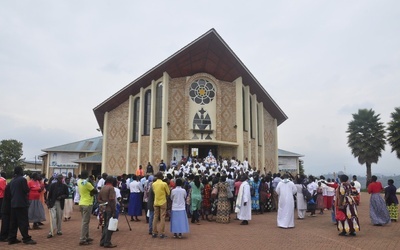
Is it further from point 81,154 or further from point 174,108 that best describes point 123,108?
point 81,154

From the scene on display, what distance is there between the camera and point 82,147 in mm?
36094

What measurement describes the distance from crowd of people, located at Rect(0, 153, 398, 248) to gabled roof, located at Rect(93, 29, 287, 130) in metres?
10.1

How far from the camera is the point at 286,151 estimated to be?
133ft

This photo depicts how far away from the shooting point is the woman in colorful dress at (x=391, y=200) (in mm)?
10516

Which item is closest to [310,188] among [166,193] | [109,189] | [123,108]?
[166,193]

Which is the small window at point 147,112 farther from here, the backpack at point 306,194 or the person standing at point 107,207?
the person standing at point 107,207

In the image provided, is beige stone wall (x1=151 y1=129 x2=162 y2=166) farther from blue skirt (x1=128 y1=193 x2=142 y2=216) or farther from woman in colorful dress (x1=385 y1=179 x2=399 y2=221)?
woman in colorful dress (x1=385 y1=179 x2=399 y2=221)

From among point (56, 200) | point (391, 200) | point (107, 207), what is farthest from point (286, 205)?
point (56, 200)

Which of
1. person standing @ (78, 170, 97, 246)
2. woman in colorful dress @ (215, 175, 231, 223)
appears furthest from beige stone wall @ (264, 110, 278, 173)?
person standing @ (78, 170, 97, 246)

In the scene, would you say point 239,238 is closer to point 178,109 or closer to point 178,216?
point 178,216

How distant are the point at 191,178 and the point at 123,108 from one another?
1442cm

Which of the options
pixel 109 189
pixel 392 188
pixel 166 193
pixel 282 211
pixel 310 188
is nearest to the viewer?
pixel 109 189

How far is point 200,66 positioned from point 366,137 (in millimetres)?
16019

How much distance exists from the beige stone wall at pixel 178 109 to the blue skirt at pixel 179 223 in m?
14.0
